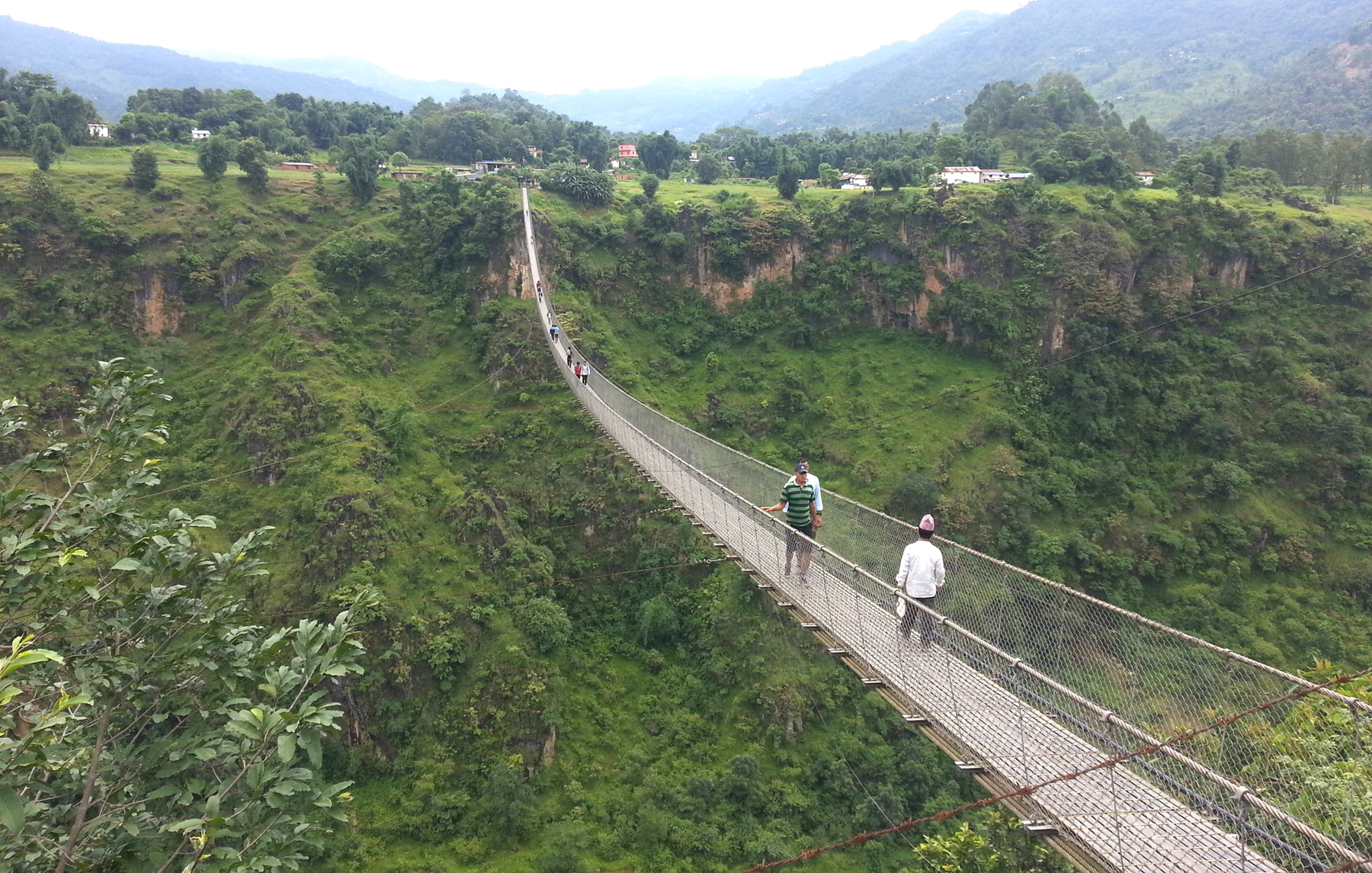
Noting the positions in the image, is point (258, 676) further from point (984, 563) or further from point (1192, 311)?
point (1192, 311)

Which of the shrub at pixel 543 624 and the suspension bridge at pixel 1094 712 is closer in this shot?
the suspension bridge at pixel 1094 712

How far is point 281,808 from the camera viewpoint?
2.97 meters

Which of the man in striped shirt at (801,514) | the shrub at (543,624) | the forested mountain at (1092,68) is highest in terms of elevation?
the forested mountain at (1092,68)

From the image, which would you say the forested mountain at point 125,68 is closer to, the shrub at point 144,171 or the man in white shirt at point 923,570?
the shrub at point 144,171

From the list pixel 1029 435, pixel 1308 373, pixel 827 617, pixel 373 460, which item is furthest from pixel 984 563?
pixel 1308 373

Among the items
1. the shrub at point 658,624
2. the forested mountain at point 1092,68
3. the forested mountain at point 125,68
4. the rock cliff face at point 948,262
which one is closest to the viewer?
the shrub at point 658,624

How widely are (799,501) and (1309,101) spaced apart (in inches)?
4169

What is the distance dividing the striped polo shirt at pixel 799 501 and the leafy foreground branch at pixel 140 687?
452 centimetres

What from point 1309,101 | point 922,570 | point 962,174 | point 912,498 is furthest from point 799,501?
point 1309,101

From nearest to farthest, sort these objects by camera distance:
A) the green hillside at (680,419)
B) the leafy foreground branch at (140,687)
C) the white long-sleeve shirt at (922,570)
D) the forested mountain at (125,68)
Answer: the leafy foreground branch at (140,687) < the white long-sleeve shirt at (922,570) < the green hillside at (680,419) < the forested mountain at (125,68)

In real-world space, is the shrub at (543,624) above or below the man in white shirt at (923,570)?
below

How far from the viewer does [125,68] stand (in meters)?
166

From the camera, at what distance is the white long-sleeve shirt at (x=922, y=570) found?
530 centimetres

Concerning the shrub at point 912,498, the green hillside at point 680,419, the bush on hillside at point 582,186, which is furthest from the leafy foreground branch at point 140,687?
the bush on hillside at point 582,186
